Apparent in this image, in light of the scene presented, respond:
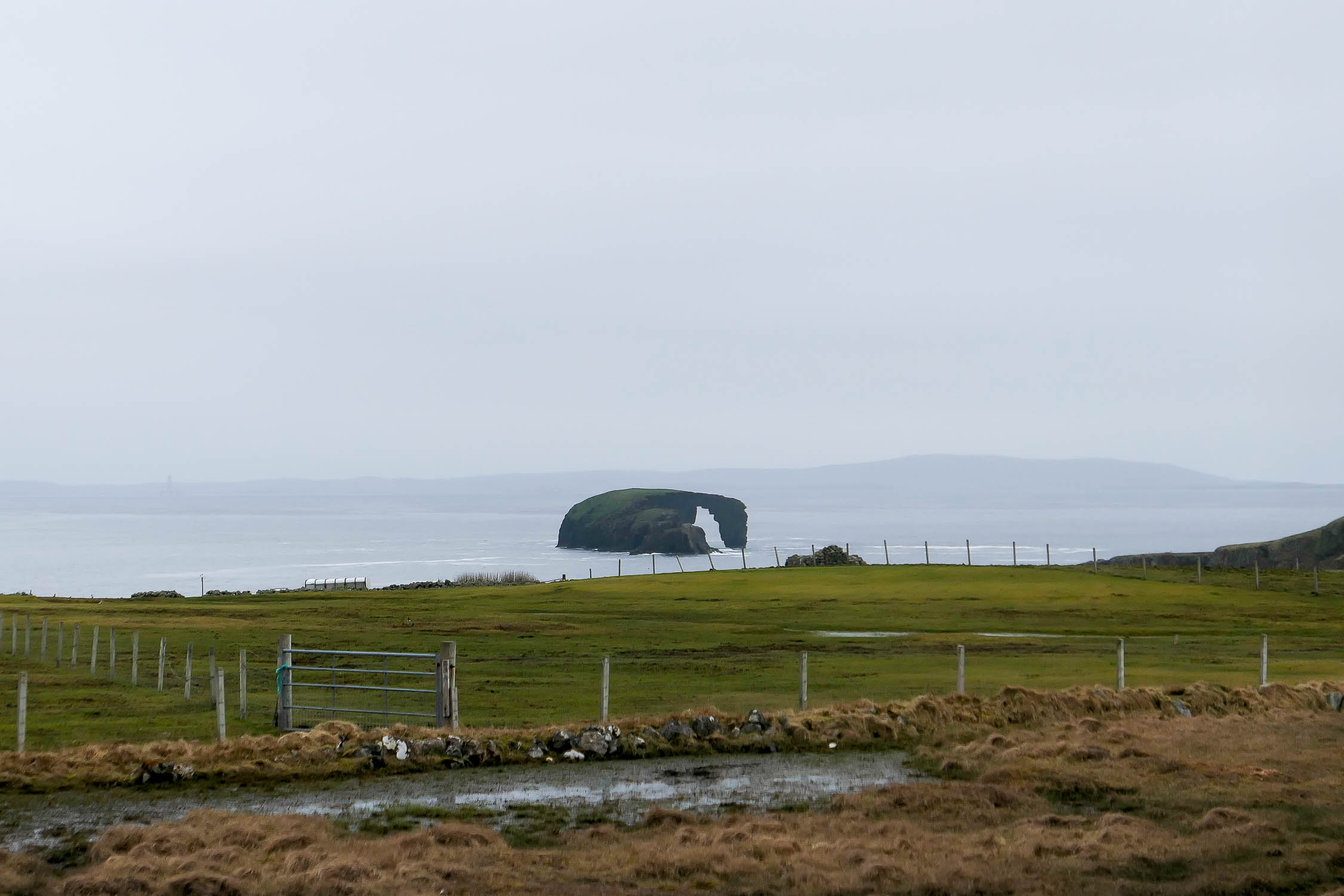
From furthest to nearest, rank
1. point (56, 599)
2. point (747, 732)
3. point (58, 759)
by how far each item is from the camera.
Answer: point (56, 599) < point (747, 732) < point (58, 759)

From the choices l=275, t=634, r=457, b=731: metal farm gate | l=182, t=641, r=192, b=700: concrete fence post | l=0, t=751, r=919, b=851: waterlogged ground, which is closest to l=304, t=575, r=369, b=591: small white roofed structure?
l=275, t=634, r=457, b=731: metal farm gate

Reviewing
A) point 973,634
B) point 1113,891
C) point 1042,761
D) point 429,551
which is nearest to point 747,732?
point 1042,761

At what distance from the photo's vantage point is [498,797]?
18.4 metres

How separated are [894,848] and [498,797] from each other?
256 inches

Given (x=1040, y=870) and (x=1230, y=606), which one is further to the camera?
(x=1230, y=606)

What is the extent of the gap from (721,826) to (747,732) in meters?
7.16

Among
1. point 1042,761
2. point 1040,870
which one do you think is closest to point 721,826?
point 1040,870

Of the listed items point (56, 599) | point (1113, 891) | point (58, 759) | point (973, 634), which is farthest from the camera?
point (56, 599)

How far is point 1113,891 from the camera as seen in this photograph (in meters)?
12.8

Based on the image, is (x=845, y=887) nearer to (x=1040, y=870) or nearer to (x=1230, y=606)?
(x=1040, y=870)

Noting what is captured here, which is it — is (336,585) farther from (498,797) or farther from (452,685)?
(498,797)

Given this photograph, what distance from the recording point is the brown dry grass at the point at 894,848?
12953 mm

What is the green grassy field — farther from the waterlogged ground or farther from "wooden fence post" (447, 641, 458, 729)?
the waterlogged ground

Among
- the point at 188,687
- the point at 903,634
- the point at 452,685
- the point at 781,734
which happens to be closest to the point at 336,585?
the point at 903,634
